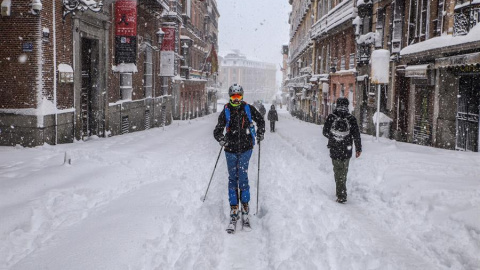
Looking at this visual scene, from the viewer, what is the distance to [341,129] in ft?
23.8

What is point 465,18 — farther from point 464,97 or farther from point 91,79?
point 91,79

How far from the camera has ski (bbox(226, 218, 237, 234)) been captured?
528 cm

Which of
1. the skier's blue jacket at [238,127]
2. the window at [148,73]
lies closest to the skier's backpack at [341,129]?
the skier's blue jacket at [238,127]

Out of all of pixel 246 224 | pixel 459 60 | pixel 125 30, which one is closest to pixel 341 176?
pixel 246 224

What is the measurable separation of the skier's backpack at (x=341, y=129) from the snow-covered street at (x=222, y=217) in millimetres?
1133

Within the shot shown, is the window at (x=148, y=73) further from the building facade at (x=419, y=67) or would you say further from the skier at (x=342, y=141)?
the skier at (x=342, y=141)

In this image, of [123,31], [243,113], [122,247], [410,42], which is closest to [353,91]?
[410,42]

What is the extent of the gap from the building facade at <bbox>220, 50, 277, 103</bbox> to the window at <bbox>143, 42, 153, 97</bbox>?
10175 cm

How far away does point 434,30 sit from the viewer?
48.8 feet

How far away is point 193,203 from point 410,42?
45.9 ft

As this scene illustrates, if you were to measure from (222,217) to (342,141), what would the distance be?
8.79 feet

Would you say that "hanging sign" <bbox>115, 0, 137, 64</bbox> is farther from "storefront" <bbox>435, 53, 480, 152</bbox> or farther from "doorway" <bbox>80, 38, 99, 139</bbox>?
"storefront" <bbox>435, 53, 480, 152</bbox>

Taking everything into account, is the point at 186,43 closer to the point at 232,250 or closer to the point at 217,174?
the point at 217,174

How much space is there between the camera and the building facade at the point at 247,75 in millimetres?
132000
